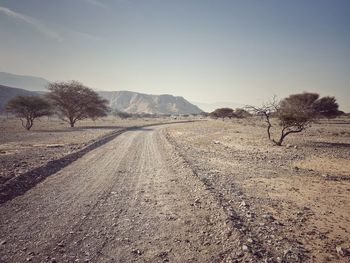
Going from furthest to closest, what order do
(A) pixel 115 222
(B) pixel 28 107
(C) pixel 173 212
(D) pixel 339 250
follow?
(B) pixel 28 107 → (C) pixel 173 212 → (A) pixel 115 222 → (D) pixel 339 250

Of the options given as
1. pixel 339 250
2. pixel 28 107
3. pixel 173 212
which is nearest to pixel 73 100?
pixel 28 107

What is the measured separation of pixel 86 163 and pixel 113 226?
906 centimetres

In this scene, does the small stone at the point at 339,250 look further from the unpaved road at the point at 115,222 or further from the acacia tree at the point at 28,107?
the acacia tree at the point at 28,107

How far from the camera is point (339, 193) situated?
10.3 m

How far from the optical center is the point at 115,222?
24.2ft

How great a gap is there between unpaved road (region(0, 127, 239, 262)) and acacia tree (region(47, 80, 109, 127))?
156 ft

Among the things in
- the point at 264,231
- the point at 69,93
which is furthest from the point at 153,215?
the point at 69,93

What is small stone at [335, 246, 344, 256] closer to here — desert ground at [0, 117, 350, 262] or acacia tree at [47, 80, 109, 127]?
desert ground at [0, 117, 350, 262]

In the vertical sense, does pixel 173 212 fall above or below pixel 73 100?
below

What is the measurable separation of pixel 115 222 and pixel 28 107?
51.9 metres

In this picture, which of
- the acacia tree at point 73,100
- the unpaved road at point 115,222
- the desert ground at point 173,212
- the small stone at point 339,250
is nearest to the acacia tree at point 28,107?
the acacia tree at point 73,100

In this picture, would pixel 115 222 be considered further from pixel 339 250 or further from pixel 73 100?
pixel 73 100

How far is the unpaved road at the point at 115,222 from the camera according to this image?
230 inches

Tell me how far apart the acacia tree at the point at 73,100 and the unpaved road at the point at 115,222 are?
156ft
